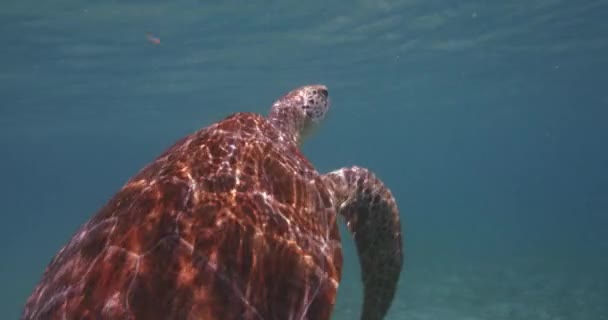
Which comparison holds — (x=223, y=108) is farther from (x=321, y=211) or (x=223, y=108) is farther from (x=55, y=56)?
(x=321, y=211)

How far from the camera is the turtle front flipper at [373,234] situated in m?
4.70

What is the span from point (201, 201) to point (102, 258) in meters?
0.65

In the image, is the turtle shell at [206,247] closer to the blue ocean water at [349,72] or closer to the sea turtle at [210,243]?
the sea turtle at [210,243]

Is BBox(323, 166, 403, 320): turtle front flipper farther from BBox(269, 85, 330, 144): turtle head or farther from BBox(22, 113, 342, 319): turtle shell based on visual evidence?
BBox(22, 113, 342, 319): turtle shell

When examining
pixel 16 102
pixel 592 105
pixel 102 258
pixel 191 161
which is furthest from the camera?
pixel 592 105

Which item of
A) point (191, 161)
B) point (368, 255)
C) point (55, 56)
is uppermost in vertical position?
point (55, 56)

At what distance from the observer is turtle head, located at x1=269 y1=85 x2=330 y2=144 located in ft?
18.0

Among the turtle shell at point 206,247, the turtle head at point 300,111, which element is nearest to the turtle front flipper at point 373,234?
the turtle head at point 300,111

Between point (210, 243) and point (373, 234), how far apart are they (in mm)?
2509

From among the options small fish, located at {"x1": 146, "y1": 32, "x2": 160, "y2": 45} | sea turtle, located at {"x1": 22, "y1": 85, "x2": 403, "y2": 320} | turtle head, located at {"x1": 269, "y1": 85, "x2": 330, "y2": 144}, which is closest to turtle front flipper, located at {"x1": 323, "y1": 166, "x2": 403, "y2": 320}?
sea turtle, located at {"x1": 22, "y1": 85, "x2": 403, "y2": 320}

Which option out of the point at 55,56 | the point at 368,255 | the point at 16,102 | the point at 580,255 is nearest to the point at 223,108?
the point at 16,102

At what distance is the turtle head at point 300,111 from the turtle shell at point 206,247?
1885 millimetres

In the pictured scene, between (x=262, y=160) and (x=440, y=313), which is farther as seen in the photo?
(x=440, y=313)

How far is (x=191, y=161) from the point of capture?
3.23 metres
